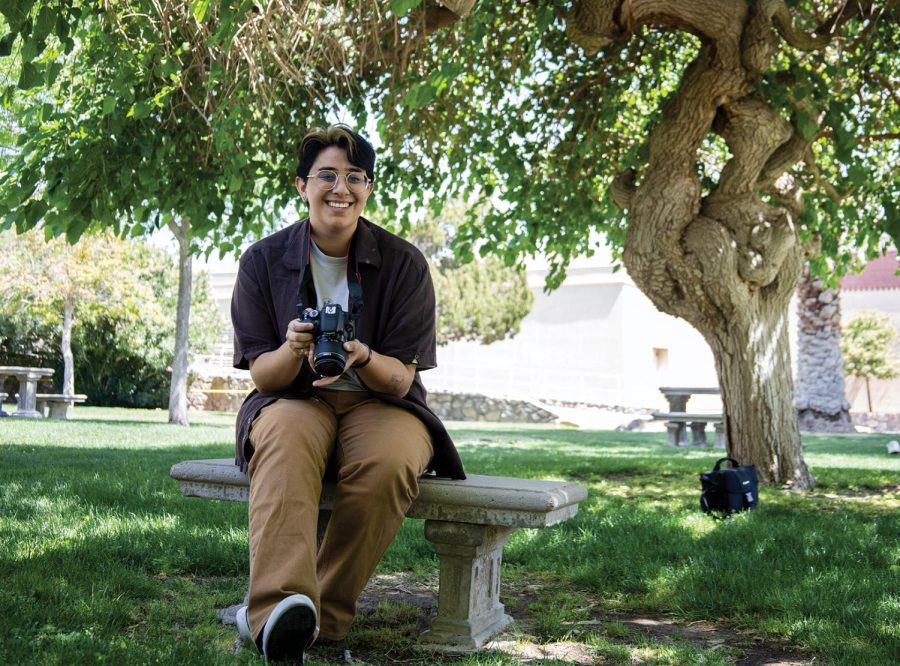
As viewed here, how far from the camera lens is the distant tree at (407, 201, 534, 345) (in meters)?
31.8

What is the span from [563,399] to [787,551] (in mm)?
26510

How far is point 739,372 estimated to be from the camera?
741 centimetres

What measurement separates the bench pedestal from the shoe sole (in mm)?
618

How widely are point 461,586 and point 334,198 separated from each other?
149 centimetres

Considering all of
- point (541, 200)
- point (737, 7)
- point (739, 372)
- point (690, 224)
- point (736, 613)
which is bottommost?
point (736, 613)

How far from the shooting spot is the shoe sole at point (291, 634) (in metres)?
2.56

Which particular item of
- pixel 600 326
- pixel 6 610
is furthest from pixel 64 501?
pixel 600 326

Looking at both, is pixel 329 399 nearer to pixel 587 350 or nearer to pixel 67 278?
pixel 67 278

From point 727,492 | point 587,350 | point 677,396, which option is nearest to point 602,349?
point 587,350

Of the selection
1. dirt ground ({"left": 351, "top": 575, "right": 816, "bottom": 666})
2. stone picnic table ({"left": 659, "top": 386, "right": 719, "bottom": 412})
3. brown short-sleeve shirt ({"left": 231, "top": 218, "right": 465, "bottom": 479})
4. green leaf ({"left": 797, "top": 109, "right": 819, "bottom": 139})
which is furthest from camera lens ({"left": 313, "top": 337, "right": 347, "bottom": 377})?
stone picnic table ({"left": 659, "top": 386, "right": 719, "bottom": 412})

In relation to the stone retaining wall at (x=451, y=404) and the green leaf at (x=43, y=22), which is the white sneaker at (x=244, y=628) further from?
the stone retaining wall at (x=451, y=404)

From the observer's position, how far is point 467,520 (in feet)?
10.1

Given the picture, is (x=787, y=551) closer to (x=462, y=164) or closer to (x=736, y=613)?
(x=736, y=613)

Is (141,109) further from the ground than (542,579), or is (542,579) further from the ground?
(141,109)
